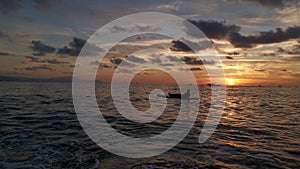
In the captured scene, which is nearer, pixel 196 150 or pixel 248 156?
pixel 248 156

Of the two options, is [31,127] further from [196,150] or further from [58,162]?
[196,150]

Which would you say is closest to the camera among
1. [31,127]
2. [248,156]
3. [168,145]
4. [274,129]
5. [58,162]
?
[58,162]

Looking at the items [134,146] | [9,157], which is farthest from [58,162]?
[134,146]

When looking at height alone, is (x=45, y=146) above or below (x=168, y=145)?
below

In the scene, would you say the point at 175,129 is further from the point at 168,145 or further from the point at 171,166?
the point at 171,166

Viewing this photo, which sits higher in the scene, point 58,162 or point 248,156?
point 248,156

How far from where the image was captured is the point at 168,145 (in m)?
15.4

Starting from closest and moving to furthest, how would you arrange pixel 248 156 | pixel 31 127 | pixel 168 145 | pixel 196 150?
pixel 248 156 < pixel 196 150 < pixel 168 145 < pixel 31 127

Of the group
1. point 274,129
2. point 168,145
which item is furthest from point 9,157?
point 274,129

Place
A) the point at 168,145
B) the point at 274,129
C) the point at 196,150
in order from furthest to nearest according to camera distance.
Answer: the point at 274,129
the point at 168,145
the point at 196,150

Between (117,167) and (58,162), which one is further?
(58,162)

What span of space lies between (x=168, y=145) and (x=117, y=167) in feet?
16.1

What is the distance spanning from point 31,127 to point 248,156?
1545 centimetres

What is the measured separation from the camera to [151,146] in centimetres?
1509
